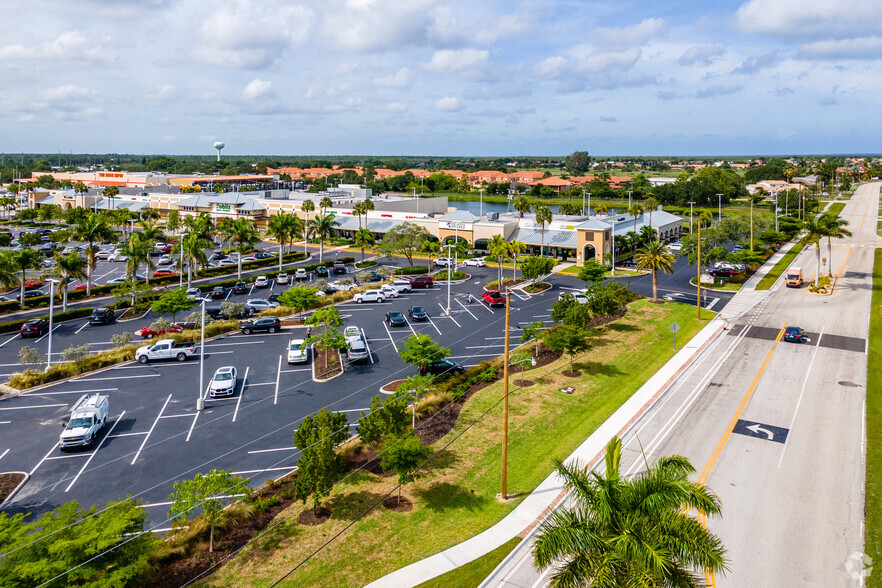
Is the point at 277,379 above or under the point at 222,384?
under

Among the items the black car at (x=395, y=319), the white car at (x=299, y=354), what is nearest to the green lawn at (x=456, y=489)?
the white car at (x=299, y=354)

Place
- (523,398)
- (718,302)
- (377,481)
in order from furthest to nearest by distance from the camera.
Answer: (718,302) → (523,398) → (377,481)

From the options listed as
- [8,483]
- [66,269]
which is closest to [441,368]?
[8,483]

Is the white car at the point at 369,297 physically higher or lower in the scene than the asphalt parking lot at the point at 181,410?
higher

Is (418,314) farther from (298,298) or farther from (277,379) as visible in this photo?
(277,379)

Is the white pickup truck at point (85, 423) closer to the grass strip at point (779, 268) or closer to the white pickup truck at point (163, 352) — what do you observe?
the white pickup truck at point (163, 352)

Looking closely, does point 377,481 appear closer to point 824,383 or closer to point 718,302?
point 824,383

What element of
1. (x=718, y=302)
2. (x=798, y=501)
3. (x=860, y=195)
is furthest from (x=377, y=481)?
Result: (x=860, y=195)
